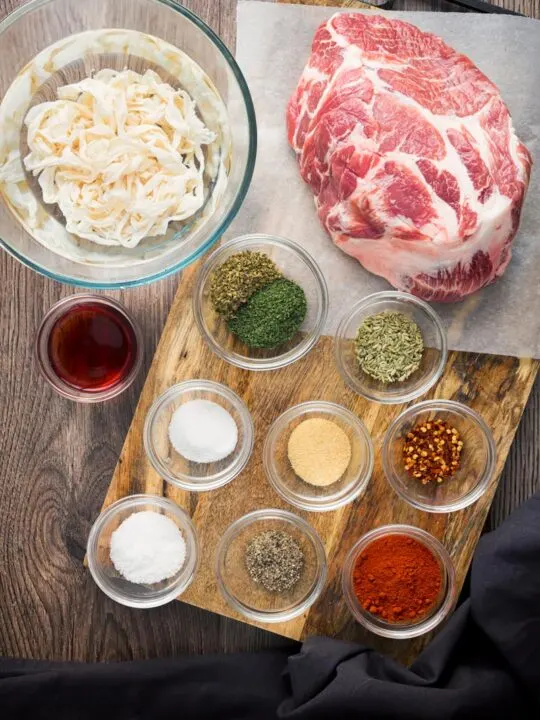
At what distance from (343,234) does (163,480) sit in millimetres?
786

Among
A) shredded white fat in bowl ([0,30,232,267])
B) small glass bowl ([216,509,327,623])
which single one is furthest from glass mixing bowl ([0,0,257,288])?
small glass bowl ([216,509,327,623])

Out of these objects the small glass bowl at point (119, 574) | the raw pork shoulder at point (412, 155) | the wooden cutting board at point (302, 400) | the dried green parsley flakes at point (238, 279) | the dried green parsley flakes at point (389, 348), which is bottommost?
the small glass bowl at point (119, 574)

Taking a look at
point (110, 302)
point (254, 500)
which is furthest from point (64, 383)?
point (254, 500)

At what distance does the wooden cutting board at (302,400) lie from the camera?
2119mm

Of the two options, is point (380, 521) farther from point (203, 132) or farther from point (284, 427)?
point (203, 132)

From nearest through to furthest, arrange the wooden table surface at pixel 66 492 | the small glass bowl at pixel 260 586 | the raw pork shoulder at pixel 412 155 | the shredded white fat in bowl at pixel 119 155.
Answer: the shredded white fat in bowl at pixel 119 155 → the raw pork shoulder at pixel 412 155 → the small glass bowl at pixel 260 586 → the wooden table surface at pixel 66 492

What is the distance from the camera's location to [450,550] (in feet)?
6.95

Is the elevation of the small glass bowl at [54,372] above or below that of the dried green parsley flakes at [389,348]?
below

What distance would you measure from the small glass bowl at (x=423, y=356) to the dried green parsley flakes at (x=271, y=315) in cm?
13

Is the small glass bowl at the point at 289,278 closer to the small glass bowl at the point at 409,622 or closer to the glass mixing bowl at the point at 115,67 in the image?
the glass mixing bowl at the point at 115,67

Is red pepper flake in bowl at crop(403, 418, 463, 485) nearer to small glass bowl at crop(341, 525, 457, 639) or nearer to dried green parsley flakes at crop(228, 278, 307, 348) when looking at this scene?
small glass bowl at crop(341, 525, 457, 639)

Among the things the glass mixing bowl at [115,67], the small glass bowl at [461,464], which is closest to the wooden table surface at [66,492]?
the small glass bowl at [461,464]

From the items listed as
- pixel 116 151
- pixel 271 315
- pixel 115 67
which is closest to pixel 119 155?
pixel 116 151

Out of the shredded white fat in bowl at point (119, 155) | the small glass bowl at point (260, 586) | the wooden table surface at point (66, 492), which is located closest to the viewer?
the shredded white fat in bowl at point (119, 155)
